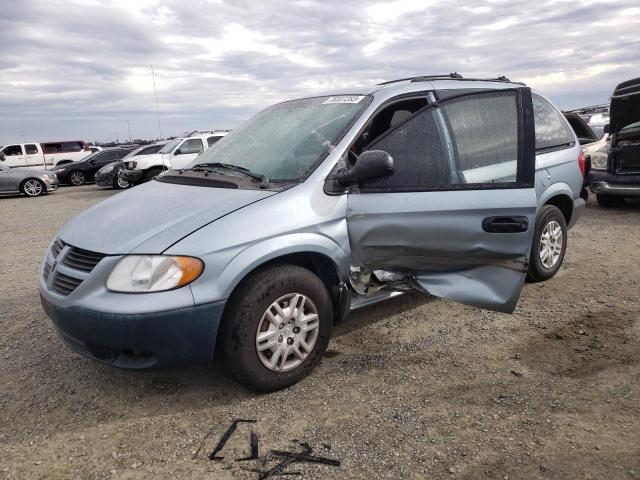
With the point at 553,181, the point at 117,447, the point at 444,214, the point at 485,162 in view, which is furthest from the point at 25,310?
the point at 553,181

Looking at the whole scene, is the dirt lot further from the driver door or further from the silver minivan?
the driver door

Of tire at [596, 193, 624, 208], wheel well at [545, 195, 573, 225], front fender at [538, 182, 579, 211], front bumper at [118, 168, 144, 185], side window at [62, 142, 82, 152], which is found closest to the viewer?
front fender at [538, 182, 579, 211]

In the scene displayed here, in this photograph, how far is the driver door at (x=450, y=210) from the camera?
3318 mm

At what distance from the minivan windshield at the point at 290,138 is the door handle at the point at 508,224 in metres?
1.11

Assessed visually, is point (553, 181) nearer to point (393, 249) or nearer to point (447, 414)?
point (393, 249)

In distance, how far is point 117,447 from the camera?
8.86 ft

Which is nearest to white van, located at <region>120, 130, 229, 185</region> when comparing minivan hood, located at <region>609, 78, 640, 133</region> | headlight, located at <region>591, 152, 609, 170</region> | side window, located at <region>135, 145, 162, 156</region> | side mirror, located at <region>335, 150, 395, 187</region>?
side window, located at <region>135, 145, 162, 156</region>

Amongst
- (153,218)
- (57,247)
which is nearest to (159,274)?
(153,218)

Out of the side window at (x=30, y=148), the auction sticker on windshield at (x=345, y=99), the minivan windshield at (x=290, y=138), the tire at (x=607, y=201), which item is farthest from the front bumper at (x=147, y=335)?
the side window at (x=30, y=148)

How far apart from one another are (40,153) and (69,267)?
25.1 metres

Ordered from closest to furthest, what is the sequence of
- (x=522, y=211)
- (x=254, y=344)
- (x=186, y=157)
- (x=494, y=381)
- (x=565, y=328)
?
(x=254, y=344)
(x=494, y=381)
(x=522, y=211)
(x=565, y=328)
(x=186, y=157)

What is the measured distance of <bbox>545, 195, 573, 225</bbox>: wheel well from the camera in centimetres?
510

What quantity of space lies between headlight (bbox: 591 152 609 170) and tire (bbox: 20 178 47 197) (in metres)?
16.0

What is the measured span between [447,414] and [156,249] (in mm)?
1784
